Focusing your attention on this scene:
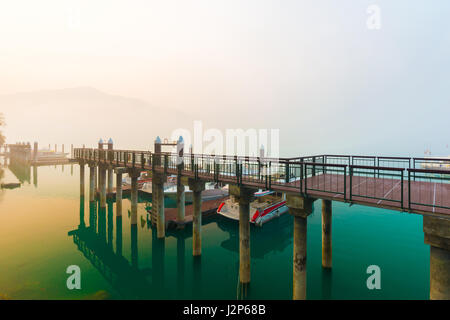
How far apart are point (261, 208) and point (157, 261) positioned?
11.2 m

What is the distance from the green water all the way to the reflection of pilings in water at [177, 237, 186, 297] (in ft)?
0.26

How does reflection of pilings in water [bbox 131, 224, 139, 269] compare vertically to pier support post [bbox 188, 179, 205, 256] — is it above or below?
below

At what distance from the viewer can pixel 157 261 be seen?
623 inches

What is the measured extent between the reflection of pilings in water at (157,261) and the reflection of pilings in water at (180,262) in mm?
1019

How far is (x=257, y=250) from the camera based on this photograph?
58.1 ft

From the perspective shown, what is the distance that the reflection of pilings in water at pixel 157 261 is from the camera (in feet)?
44.0

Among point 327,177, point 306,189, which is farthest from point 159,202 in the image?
point 306,189

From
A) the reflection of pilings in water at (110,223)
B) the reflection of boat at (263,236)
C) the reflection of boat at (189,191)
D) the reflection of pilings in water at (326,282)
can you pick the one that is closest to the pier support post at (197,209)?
the reflection of boat at (263,236)

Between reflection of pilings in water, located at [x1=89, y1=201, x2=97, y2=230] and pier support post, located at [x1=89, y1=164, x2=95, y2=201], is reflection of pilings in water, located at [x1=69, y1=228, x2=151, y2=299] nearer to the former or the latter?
reflection of pilings in water, located at [x1=89, y1=201, x2=97, y2=230]

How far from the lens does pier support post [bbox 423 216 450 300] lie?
6234 millimetres

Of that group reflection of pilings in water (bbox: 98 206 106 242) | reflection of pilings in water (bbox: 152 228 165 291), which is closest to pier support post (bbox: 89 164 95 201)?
reflection of pilings in water (bbox: 98 206 106 242)

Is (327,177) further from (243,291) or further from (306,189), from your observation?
(243,291)

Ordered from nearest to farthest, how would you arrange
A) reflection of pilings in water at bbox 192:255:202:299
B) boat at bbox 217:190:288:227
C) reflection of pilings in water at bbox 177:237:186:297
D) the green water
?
the green water, reflection of pilings in water at bbox 192:255:202:299, reflection of pilings in water at bbox 177:237:186:297, boat at bbox 217:190:288:227

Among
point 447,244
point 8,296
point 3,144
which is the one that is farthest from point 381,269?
point 3,144
